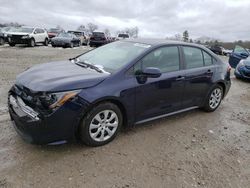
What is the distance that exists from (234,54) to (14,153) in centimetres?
1114

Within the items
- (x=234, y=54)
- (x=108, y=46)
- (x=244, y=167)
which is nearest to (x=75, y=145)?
(x=108, y=46)

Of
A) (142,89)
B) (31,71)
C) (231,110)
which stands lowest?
(231,110)

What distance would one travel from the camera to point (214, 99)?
530cm

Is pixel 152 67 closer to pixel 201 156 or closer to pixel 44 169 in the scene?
pixel 201 156

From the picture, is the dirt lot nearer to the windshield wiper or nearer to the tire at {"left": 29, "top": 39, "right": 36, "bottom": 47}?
the windshield wiper

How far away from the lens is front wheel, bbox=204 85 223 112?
514 centimetres

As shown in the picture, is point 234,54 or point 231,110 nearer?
point 231,110

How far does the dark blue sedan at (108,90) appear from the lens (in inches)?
121

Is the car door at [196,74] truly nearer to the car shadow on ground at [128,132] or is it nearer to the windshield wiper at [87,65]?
the car shadow on ground at [128,132]

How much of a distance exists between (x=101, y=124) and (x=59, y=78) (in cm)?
87

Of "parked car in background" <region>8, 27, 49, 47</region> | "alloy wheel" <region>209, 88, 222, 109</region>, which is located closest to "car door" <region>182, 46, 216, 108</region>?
"alloy wheel" <region>209, 88, 222, 109</region>

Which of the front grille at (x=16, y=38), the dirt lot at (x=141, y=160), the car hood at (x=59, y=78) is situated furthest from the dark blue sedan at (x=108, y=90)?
the front grille at (x=16, y=38)

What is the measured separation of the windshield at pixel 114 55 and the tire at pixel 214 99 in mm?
1970

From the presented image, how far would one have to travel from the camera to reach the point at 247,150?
12.6 ft
